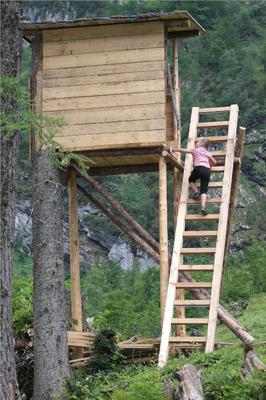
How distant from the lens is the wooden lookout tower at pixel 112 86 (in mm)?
15250

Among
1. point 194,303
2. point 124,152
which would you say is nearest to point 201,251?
point 194,303

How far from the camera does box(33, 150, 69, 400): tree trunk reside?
1383 cm

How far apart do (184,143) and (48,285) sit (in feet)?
130

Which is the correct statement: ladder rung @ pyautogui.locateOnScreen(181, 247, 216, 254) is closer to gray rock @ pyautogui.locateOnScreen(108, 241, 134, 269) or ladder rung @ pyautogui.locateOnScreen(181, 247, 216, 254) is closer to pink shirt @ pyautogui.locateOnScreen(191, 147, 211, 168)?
pink shirt @ pyautogui.locateOnScreen(191, 147, 211, 168)

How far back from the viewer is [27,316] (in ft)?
51.9

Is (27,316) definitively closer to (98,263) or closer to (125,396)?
(125,396)

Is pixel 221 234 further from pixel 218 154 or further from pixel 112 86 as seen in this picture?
pixel 112 86

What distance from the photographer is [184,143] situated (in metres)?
53.3

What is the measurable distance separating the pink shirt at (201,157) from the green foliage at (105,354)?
10.2 feet

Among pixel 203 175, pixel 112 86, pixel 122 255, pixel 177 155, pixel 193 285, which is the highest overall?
pixel 122 255

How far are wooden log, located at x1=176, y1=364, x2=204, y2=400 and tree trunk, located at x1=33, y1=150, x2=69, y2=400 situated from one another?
4.44 metres

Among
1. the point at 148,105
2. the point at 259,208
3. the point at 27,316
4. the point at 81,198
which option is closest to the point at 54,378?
the point at 27,316

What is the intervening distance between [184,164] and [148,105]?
4.71ft

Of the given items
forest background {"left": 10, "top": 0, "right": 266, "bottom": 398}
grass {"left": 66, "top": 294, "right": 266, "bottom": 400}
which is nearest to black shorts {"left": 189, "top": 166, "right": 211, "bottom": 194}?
grass {"left": 66, "top": 294, "right": 266, "bottom": 400}
